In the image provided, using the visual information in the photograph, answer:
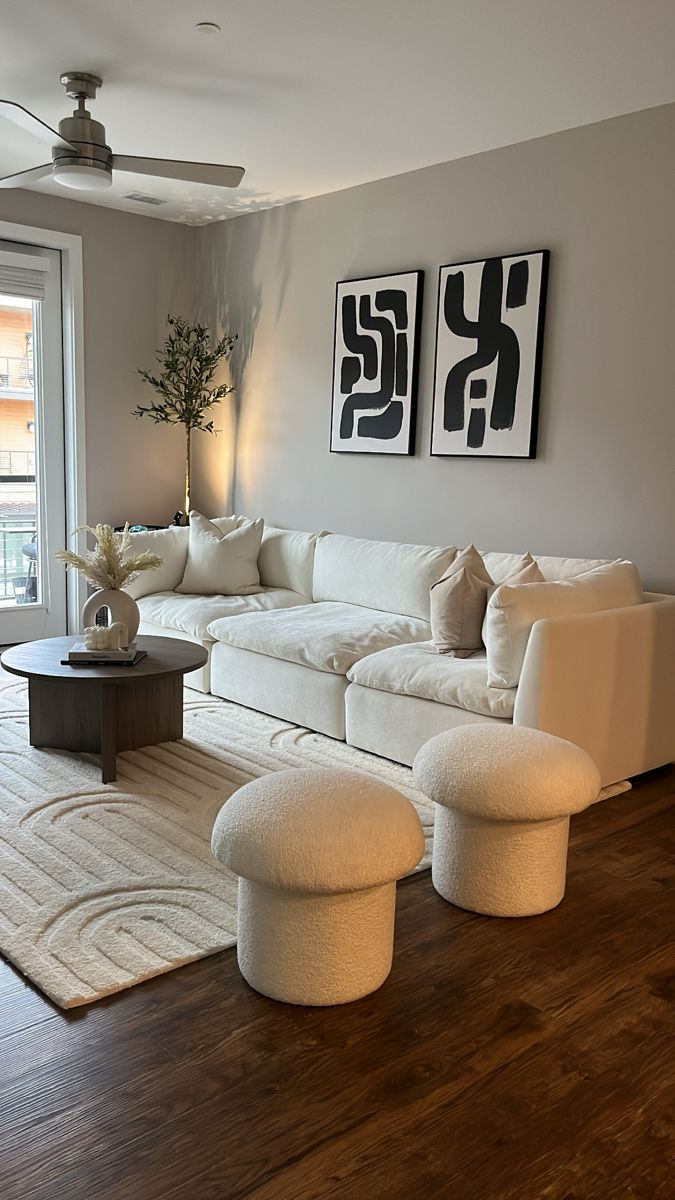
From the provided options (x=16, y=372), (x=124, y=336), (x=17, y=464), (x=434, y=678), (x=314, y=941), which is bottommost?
(x=314, y=941)

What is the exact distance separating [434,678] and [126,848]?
130cm

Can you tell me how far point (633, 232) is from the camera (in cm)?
405

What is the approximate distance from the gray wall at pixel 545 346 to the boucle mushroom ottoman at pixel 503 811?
175 cm

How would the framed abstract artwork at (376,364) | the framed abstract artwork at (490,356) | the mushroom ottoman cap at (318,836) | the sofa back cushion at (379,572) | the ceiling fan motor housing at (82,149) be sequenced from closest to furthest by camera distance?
1. the mushroom ottoman cap at (318,836)
2. the ceiling fan motor housing at (82,149)
3. the framed abstract artwork at (490,356)
4. the sofa back cushion at (379,572)
5. the framed abstract artwork at (376,364)

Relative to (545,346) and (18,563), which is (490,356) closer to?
(545,346)

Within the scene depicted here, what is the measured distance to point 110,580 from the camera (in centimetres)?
385

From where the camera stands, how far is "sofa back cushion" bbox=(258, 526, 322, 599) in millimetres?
5305

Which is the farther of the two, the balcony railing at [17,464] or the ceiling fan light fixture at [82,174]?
the balcony railing at [17,464]

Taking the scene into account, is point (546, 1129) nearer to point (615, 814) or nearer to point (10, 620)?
point (615, 814)

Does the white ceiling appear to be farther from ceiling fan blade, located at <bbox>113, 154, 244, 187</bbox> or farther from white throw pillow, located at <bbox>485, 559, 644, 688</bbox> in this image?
white throw pillow, located at <bbox>485, 559, 644, 688</bbox>

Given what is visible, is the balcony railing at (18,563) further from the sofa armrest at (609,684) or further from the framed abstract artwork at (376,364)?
the sofa armrest at (609,684)

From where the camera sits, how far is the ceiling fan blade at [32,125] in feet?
12.1

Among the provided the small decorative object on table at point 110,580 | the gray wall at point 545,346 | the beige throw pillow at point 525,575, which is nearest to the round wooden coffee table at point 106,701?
the small decorative object on table at point 110,580

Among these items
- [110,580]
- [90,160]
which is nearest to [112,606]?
[110,580]
